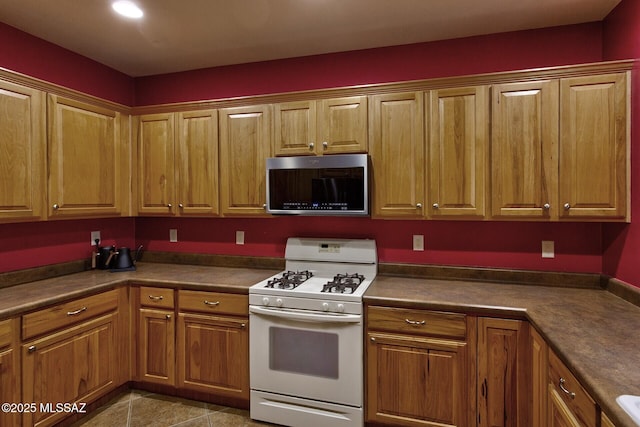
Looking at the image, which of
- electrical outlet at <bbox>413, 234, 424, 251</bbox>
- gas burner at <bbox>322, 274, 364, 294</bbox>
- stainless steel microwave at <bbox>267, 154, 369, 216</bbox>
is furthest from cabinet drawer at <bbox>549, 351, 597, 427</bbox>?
stainless steel microwave at <bbox>267, 154, 369, 216</bbox>

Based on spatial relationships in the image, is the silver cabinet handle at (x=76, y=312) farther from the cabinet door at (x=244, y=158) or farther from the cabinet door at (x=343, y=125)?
the cabinet door at (x=343, y=125)

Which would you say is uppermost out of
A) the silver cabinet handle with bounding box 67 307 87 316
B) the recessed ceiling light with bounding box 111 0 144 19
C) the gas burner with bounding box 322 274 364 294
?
the recessed ceiling light with bounding box 111 0 144 19

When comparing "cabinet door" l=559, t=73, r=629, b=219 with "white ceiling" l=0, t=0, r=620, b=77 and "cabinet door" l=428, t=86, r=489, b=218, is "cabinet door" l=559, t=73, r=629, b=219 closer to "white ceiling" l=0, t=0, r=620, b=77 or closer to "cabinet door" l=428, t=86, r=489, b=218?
"cabinet door" l=428, t=86, r=489, b=218

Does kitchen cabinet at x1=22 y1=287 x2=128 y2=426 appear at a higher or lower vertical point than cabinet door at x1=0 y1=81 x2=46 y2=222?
lower

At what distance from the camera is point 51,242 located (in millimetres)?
2707

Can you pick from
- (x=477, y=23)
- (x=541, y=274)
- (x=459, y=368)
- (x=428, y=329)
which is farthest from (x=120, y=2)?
(x=541, y=274)

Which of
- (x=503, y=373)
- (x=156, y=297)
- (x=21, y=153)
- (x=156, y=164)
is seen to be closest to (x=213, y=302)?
(x=156, y=297)

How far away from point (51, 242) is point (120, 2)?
5.90ft

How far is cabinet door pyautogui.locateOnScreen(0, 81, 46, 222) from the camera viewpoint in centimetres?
214

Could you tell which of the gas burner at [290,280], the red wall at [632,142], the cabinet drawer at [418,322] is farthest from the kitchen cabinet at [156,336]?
the red wall at [632,142]

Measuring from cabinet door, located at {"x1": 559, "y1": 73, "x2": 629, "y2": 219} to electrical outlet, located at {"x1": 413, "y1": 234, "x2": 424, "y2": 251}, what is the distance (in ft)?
2.96

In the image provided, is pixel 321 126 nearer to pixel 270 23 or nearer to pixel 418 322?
pixel 270 23

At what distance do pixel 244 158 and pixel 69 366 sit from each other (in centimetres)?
178

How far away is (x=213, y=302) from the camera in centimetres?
247
